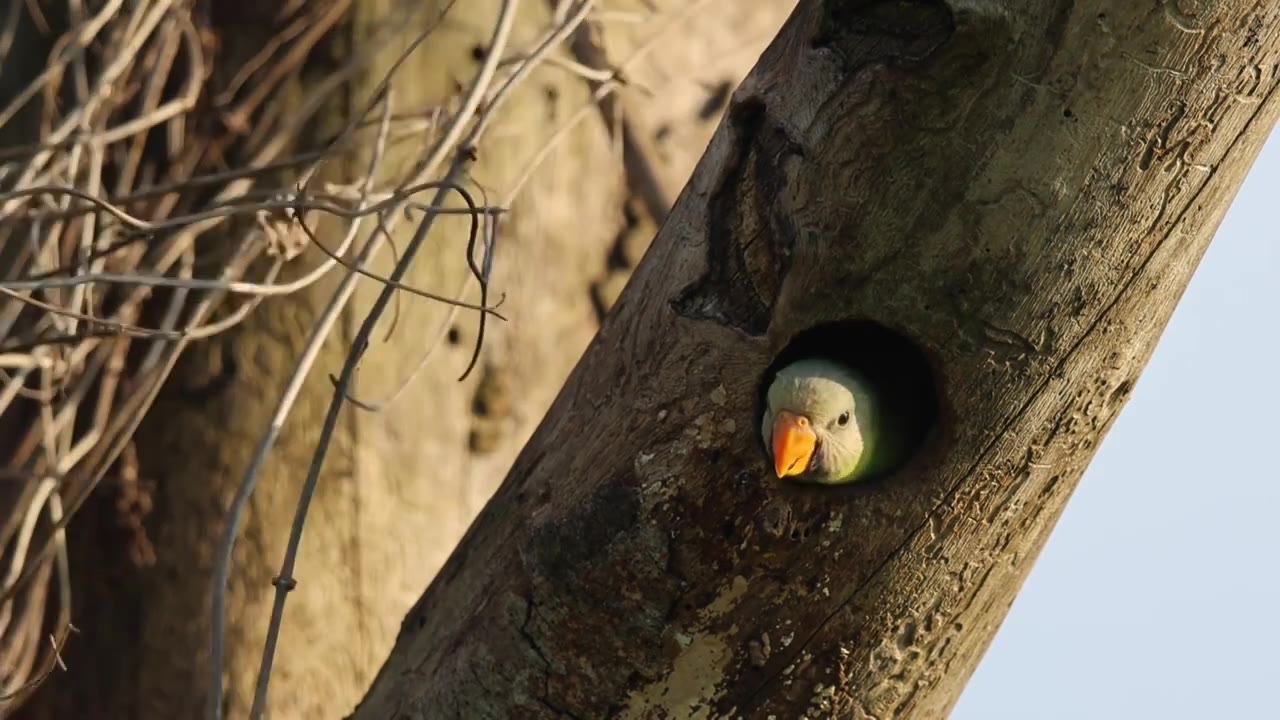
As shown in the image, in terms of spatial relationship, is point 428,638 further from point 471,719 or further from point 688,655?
point 688,655

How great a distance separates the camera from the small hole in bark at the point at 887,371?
1389 millimetres

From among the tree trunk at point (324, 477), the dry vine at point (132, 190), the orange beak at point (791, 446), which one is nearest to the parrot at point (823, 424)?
the orange beak at point (791, 446)

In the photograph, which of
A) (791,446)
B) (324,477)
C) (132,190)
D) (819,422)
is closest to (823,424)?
(819,422)

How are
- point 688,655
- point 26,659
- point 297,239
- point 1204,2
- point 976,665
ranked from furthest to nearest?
point 26,659, point 297,239, point 976,665, point 688,655, point 1204,2

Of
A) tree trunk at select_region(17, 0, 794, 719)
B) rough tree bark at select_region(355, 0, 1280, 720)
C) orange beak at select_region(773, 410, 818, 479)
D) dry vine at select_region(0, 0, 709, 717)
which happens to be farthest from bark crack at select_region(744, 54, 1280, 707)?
tree trunk at select_region(17, 0, 794, 719)

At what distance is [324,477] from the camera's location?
7.61 ft

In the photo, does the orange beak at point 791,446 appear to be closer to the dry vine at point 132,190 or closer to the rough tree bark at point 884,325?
the rough tree bark at point 884,325

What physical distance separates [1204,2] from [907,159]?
11.6 inches

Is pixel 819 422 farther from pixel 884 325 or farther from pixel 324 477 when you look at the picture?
pixel 324 477

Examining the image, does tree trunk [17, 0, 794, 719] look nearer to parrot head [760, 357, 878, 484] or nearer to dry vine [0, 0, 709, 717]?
dry vine [0, 0, 709, 717]

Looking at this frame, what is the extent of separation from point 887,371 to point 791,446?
22cm

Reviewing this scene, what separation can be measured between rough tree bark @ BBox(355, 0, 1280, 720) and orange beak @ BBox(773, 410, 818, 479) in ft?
0.07

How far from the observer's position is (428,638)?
158 cm

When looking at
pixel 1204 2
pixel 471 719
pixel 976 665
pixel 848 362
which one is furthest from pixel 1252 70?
pixel 471 719
